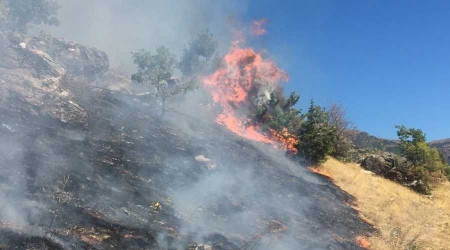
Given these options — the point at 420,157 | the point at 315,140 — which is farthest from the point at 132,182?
the point at 420,157

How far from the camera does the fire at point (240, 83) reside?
1695 inches

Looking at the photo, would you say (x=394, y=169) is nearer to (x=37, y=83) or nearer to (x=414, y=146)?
(x=414, y=146)

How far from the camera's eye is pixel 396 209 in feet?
80.8

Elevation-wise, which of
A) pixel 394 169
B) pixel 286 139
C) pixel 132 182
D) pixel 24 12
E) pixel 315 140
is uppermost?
pixel 24 12

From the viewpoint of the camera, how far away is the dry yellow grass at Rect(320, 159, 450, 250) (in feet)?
63.7

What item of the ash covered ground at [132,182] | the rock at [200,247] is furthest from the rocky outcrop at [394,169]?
the rock at [200,247]

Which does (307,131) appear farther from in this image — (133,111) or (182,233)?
(182,233)

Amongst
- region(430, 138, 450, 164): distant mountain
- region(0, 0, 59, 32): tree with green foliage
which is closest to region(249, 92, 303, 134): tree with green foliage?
region(430, 138, 450, 164): distant mountain

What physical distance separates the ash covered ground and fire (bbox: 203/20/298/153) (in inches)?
294

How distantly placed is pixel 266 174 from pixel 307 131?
11798 mm

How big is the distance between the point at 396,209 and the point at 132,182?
18.8 metres

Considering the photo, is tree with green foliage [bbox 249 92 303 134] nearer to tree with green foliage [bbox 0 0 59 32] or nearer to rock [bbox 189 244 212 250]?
rock [bbox 189 244 212 250]

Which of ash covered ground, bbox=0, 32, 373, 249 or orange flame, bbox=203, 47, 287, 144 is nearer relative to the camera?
ash covered ground, bbox=0, 32, 373, 249

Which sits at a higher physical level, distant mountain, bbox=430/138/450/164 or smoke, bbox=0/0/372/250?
distant mountain, bbox=430/138/450/164
